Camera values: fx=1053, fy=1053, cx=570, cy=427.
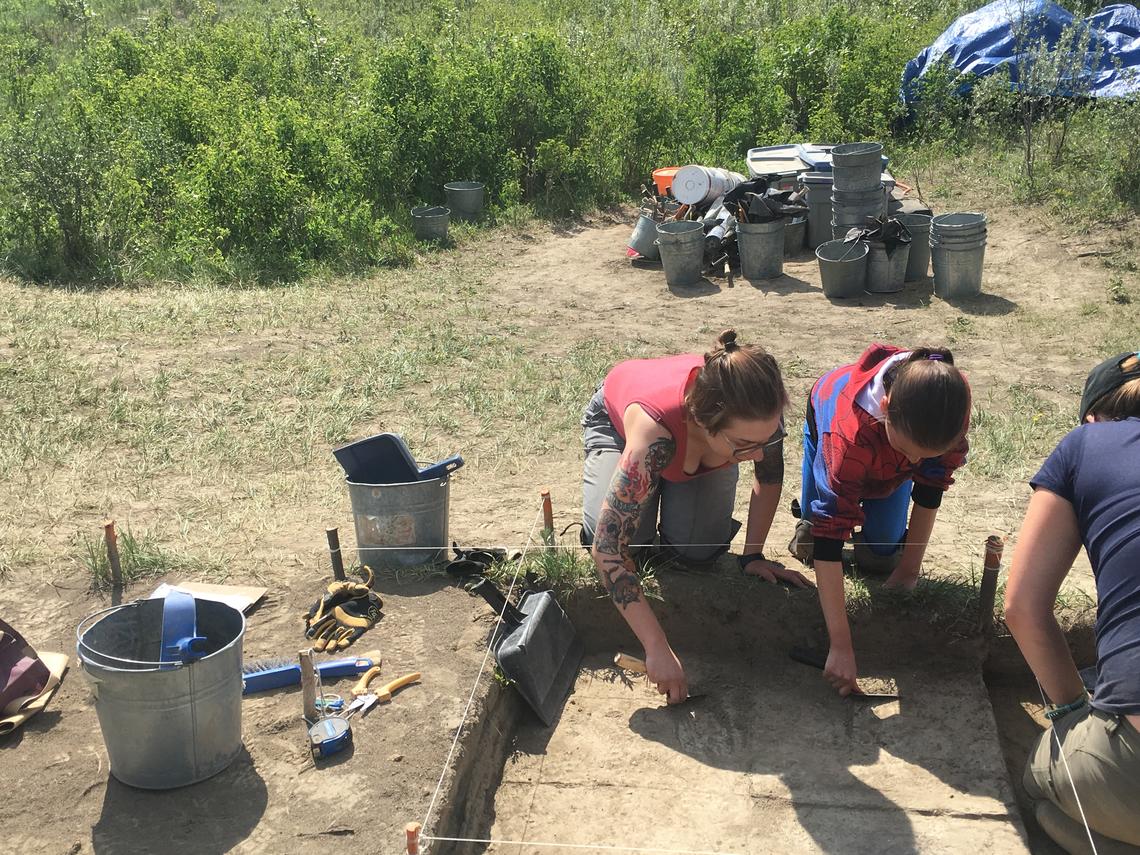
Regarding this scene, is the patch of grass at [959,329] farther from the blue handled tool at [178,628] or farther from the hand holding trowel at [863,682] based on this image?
the blue handled tool at [178,628]

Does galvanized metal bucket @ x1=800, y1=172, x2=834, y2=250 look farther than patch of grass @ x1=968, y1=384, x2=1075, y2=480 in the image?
Yes

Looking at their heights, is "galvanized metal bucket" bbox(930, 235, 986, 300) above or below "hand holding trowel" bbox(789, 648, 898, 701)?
above

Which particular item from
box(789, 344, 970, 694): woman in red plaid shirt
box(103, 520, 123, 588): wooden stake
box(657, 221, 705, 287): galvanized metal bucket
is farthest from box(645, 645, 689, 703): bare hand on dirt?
box(657, 221, 705, 287): galvanized metal bucket

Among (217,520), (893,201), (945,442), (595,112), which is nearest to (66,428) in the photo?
(217,520)

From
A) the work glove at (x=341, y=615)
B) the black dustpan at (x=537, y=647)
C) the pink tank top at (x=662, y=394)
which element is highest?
the pink tank top at (x=662, y=394)

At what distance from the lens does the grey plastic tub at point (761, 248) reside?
9.59 m

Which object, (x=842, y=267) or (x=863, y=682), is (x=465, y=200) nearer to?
(x=842, y=267)

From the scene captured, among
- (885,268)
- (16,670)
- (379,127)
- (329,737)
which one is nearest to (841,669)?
(329,737)

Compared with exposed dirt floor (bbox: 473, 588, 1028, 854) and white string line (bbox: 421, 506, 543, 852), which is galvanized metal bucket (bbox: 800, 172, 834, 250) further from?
exposed dirt floor (bbox: 473, 588, 1028, 854)

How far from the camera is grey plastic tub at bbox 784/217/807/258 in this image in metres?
10.2

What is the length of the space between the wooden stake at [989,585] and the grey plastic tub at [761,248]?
5.86m

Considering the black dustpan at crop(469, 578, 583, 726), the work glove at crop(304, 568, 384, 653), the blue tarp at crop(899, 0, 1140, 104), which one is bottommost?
the black dustpan at crop(469, 578, 583, 726)

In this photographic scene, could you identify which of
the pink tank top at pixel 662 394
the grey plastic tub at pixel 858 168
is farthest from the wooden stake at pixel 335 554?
the grey plastic tub at pixel 858 168

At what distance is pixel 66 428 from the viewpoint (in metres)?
6.14
